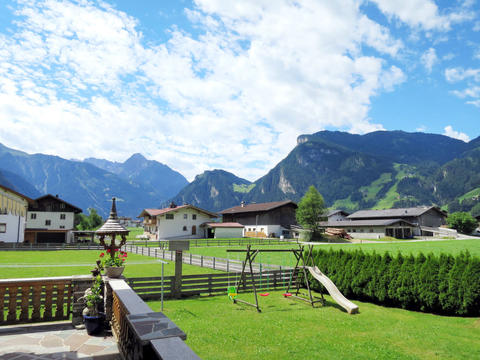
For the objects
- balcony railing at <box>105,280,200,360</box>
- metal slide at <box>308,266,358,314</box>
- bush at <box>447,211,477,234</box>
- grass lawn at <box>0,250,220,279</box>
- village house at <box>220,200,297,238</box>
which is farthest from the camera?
bush at <box>447,211,477,234</box>

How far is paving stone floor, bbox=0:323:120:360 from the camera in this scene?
6.05 meters

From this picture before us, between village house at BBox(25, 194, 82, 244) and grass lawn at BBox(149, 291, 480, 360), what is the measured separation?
5676cm

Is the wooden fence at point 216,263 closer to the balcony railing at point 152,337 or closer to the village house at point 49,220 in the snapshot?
the balcony railing at point 152,337

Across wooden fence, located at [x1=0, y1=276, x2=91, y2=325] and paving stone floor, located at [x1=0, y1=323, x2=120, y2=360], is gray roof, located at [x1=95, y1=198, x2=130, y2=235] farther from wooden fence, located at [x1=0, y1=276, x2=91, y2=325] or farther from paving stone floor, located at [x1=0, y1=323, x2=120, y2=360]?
paving stone floor, located at [x1=0, y1=323, x2=120, y2=360]

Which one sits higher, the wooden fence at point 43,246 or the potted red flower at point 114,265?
the potted red flower at point 114,265

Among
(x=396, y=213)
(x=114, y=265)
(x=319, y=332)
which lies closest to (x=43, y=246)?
(x=114, y=265)

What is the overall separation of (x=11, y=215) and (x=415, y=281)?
53.0 metres

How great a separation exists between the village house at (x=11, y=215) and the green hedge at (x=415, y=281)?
155 feet

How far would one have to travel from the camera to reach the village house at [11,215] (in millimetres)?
45625

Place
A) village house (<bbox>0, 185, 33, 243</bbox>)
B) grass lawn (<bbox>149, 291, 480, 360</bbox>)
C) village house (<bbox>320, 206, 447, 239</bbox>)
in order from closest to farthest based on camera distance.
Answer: grass lawn (<bbox>149, 291, 480, 360</bbox>), village house (<bbox>0, 185, 33, 243</bbox>), village house (<bbox>320, 206, 447, 239</bbox>)

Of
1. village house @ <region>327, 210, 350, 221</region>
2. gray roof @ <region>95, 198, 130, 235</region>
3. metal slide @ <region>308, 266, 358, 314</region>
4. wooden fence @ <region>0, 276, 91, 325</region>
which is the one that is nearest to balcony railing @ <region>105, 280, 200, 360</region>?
wooden fence @ <region>0, 276, 91, 325</region>

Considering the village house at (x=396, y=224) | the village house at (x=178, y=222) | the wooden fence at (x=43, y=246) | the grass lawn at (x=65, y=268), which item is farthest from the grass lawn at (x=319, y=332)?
the village house at (x=396, y=224)

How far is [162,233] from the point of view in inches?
2685

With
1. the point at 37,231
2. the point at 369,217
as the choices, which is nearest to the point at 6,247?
the point at 37,231
